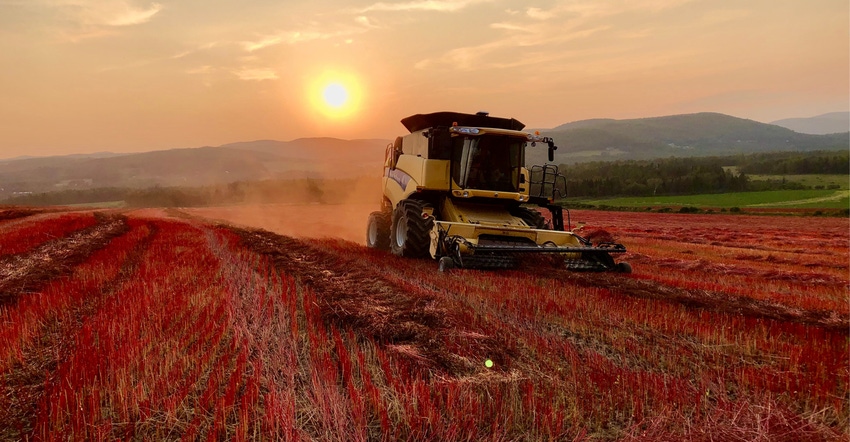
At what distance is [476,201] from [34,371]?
9142 mm

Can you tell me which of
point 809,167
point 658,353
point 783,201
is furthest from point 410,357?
point 809,167

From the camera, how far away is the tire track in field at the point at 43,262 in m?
7.82

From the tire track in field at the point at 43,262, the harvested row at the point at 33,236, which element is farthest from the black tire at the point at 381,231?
the harvested row at the point at 33,236

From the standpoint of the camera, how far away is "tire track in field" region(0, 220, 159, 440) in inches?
126

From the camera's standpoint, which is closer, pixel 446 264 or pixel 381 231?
pixel 446 264

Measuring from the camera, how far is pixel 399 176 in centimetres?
1366

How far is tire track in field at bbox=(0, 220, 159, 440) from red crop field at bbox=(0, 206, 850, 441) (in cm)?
2

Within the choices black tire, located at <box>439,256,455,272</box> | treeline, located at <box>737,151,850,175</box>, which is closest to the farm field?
treeline, located at <box>737,151,850,175</box>

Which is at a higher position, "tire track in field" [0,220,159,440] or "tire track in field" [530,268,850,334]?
"tire track in field" [530,268,850,334]

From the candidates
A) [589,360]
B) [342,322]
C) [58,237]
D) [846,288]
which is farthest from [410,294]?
[58,237]

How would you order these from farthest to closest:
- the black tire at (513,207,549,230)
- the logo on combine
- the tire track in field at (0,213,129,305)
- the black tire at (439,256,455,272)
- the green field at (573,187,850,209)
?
1. the green field at (573,187,850,209)
2. the logo on combine
3. the black tire at (513,207,549,230)
4. the black tire at (439,256,455,272)
5. the tire track in field at (0,213,129,305)

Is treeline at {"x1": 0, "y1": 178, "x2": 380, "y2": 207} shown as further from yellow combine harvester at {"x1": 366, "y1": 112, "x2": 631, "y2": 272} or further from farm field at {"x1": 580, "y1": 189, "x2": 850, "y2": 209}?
yellow combine harvester at {"x1": 366, "y1": 112, "x2": 631, "y2": 272}

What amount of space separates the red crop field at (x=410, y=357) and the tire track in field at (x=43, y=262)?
0.31 feet

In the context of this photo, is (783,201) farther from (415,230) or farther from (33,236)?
(33,236)
